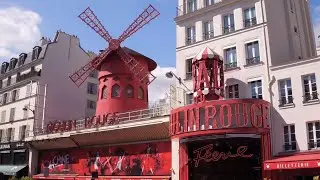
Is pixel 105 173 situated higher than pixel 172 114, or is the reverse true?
pixel 172 114

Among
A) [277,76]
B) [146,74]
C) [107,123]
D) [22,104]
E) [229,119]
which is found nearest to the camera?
[229,119]

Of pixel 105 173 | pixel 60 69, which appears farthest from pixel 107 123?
pixel 60 69

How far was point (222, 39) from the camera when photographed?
1834 cm

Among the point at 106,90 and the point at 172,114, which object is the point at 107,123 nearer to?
the point at 106,90

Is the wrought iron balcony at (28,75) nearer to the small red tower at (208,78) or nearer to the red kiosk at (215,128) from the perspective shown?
the red kiosk at (215,128)

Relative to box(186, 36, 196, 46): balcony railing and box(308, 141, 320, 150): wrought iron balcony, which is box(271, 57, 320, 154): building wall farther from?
box(186, 36, 196, 46): balcony railing

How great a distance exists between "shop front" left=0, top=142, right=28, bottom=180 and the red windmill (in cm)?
719

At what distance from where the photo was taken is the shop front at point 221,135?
49.8ft

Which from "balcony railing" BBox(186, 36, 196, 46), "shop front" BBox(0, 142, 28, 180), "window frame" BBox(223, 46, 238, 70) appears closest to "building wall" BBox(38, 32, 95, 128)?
"shop front" BBox(0, 142, 28, 180)

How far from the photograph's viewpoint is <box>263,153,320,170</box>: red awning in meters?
13.5

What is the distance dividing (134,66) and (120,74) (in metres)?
1.21

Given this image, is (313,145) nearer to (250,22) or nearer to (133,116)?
(250,22)

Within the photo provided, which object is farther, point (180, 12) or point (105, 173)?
point (105, 173)

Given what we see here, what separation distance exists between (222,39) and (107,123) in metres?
7.91
